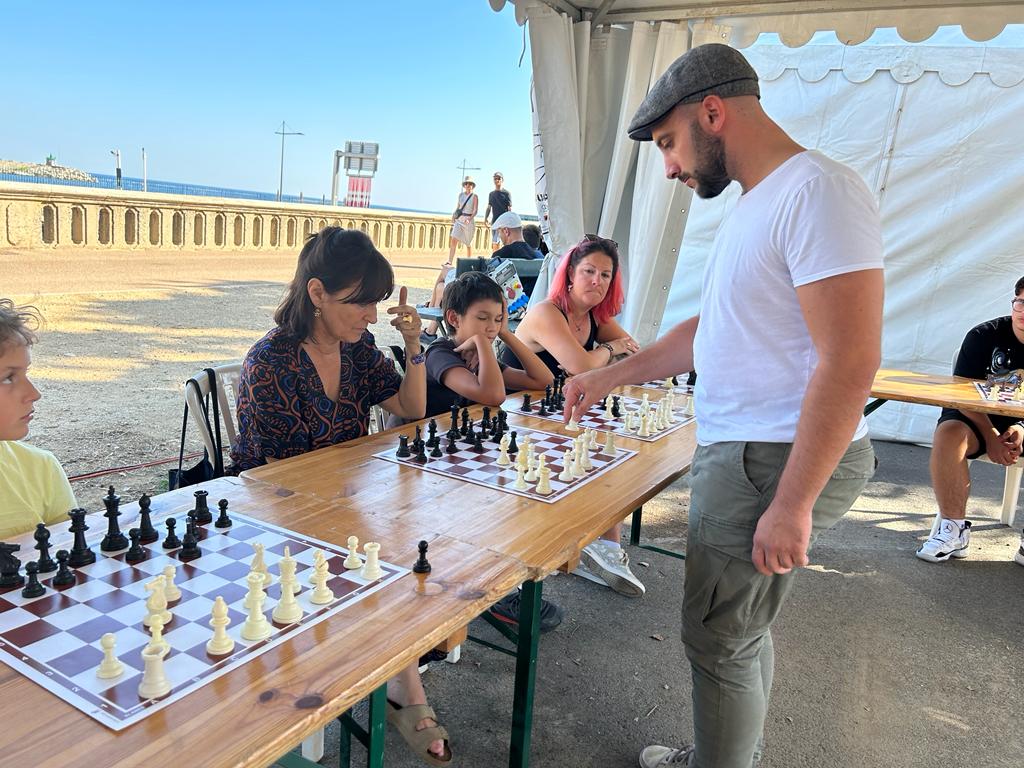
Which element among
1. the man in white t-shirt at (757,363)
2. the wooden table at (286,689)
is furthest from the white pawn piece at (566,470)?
the wooden table at (286,689)

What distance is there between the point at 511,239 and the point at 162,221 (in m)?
10.0

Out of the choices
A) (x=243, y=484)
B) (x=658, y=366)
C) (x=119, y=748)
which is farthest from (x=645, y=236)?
(x=119, y=748)

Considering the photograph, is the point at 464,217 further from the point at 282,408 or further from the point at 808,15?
the point at 282,408

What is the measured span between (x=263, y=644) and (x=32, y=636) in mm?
364

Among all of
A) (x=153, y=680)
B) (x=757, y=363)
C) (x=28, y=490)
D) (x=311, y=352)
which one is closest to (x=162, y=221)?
(x=311, y=352)

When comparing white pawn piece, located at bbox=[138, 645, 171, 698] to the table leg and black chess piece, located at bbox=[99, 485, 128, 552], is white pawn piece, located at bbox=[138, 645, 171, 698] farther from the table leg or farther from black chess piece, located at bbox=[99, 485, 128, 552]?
the table leg

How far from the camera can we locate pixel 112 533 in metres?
1.54

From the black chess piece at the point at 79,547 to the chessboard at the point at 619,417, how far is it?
1625 millimetres

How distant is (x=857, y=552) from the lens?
4164mm

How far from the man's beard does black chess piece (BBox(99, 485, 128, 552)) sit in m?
1.45

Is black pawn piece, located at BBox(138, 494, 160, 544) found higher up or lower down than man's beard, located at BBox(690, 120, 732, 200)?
lower down

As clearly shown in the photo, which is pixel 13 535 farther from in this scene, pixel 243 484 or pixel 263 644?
pixel 263 644

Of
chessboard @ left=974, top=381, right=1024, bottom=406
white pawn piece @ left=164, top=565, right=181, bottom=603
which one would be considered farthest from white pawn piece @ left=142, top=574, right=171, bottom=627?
chessboard @ left=974, top=381, right=1024, bottom=406

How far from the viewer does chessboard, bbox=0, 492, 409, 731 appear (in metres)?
1.10
